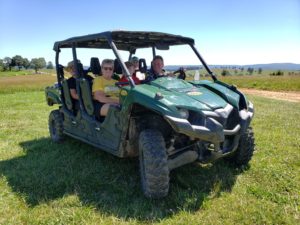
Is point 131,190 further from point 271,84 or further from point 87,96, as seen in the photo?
point 271,84

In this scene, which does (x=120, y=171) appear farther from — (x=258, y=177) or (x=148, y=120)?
(x=258, y=177)

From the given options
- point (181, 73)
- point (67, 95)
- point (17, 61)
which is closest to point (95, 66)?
point (67, 95)

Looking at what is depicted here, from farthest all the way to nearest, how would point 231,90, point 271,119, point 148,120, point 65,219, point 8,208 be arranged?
point 271,119 → point 231,90 → point 148,120 → point 8,208 → point 65,219

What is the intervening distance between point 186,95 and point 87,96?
1.73 metres

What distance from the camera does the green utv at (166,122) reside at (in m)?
3.56

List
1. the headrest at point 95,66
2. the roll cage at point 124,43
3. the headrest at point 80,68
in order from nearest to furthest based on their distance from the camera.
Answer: the roll cage at point 124,43 → the headrest at point 80,68 → the headrest at point 95,66

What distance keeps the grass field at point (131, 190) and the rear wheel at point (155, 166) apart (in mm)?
155

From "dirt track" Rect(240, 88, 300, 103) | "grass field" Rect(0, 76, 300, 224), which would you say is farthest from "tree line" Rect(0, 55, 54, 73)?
"grass field" Rect(0, 76, 300, 224)

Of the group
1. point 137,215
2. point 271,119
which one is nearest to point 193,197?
point 137,215

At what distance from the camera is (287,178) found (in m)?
4.30

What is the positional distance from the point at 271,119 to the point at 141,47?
4244 mm

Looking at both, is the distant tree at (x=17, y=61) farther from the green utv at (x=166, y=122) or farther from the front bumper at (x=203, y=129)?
the front bumper at (x=203, y=129)

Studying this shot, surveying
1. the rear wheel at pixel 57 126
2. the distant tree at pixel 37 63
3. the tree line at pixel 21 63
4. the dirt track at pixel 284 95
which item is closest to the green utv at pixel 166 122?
the rear wheel at pixel 57 126

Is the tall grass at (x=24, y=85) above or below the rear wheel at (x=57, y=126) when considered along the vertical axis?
below
